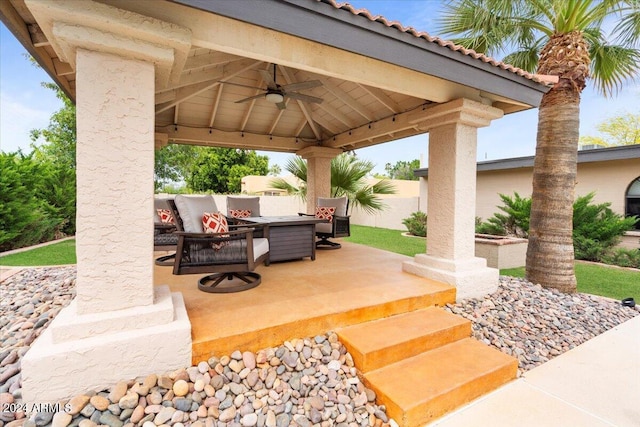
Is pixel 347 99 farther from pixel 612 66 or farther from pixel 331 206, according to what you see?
pixel 612 66

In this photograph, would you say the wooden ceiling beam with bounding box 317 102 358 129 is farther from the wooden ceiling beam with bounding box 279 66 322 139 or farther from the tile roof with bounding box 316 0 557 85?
the tile roof with bounding box 316 0 557 85

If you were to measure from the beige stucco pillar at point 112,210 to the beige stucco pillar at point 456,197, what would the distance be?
3.12 meters

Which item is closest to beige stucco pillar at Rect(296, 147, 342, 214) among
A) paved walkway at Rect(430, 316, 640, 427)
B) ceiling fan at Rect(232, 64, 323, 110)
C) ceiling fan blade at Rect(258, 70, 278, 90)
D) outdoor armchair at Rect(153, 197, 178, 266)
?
ceiling fan at Rect(232, 64, 323, 110)

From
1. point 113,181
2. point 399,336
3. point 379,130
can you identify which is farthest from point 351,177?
point 113,181

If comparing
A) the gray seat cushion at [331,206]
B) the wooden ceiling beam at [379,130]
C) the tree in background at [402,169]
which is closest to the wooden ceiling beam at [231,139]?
the wooden ceiling beam at [379,130]

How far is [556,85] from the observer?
15.7ft

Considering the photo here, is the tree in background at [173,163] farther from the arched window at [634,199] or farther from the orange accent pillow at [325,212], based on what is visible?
the arched window at [634,199]

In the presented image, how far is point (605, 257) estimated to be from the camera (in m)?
7.93

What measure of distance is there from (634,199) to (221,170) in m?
20.2

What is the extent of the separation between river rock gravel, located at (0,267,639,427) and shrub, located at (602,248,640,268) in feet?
19.7

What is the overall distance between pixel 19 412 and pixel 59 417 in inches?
12.0

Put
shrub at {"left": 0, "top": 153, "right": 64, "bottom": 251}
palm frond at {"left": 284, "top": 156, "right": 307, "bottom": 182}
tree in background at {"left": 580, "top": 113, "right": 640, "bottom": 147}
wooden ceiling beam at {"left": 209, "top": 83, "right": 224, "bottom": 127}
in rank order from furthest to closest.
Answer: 1. tree in background at {"left": 580, "top": 113, "right": 640, "bottom": 147}
2. palm frond at {"left": 284, "top": 156, "right": 307, "bottom": 182}
3. shrub at {"left": 0, "top": 153, "right": 64, "bottom": 251}
4. wooden ceiling beam at {"left": 209, "top": 83, "right": 224, "bottom": 127}

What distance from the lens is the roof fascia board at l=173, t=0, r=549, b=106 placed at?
2.24 metres

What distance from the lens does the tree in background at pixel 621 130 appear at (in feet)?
59.9
